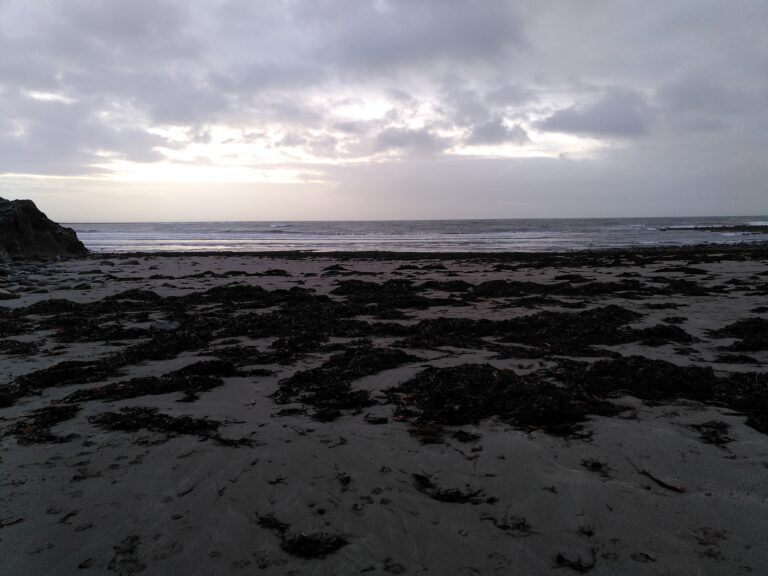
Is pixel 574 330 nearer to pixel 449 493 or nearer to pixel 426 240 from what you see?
pixel 449 493

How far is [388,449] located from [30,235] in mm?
25480

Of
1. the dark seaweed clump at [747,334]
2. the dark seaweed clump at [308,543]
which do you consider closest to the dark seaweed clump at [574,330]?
the dark seaweed clump at [747,334]

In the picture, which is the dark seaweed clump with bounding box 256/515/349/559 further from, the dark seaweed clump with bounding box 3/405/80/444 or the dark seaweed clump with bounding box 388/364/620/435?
the dark seaweed clump with bounding box 3/405/80/444

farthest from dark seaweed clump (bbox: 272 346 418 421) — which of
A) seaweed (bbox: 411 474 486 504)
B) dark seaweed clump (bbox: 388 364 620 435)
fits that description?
seaweed (bbox: 411 474 486 504)

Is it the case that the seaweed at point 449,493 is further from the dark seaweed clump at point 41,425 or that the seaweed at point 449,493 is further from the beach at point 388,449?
the dark seaweed clump at point 41,425

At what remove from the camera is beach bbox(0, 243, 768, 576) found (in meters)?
2.01

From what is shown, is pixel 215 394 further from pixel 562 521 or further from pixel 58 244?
pixel 58 244

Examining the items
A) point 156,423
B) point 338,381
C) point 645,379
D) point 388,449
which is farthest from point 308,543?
point 645,379

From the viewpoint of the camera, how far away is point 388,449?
2.89 m

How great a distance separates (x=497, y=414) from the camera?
336 centimetres

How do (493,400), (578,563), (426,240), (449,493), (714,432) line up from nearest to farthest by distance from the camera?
(578,563)
(449,493)
(714,432)
(493,400)
(426,240)

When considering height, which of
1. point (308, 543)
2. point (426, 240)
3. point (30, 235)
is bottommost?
point (308, 543)

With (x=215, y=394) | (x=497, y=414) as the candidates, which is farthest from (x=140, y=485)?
(x=497, y=414)

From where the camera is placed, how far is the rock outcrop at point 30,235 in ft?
64.7
